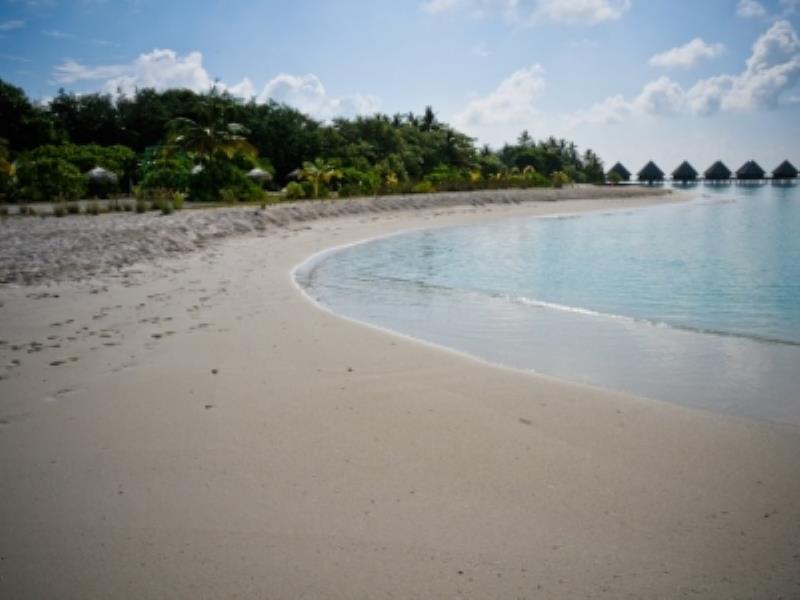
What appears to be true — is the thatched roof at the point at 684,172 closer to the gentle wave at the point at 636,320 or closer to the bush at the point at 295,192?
the bush at the point at 295,192

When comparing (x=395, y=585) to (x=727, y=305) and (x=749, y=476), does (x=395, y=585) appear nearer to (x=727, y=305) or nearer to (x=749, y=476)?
(x=749, y=476)

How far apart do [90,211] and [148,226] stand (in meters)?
5.69

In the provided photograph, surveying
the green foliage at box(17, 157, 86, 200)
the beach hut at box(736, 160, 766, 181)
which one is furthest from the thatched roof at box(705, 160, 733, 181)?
the green foliage at box(17, 157, 86, 200)

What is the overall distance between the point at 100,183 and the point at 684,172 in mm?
103341

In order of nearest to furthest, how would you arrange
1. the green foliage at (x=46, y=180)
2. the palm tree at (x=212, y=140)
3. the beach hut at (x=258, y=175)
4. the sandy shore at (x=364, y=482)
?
1. the sandy shore at (x=364, y=482)
2. the green foliage at (x=46, y=180)
3. the palm tree at (x=212, y=140)
4. the beach hut at (x=258, y=175)

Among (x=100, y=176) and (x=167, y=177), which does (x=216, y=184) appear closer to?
(x=167, y=177)

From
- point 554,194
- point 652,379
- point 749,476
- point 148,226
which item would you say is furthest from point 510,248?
point 554,194

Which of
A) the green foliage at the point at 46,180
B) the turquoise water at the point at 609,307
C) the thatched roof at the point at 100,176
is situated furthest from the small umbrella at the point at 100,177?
the turquoise water at the point at 609,307

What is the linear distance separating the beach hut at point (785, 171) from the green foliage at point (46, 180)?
114 meters

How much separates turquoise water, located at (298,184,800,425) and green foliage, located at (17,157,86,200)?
59.1 feet

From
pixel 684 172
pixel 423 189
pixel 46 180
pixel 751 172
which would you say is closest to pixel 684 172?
pixel 684 172

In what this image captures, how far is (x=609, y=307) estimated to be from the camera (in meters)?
8.29

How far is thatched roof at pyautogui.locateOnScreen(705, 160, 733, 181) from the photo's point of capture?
10031cm

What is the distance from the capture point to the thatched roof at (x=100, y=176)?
28453 millimetres
